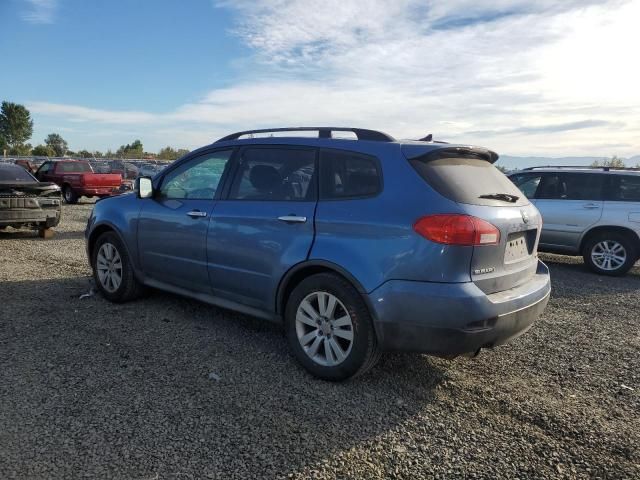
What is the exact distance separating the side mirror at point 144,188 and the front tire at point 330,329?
2.16m

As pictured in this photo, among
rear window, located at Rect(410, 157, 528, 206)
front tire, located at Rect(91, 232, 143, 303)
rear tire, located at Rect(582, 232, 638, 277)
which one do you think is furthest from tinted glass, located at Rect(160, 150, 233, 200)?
rear tire, located at Rect(582, 232, 638, 277)

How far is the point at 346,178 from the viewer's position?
12.1 ft

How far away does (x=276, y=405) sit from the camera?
330cm

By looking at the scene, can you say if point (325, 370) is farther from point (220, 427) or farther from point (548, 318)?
point (548, 318)

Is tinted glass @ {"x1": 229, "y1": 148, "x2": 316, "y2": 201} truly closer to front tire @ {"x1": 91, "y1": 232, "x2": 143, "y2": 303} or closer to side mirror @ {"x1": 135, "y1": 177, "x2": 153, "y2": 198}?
side mirror @ {"x1": 135, "y1": 177, "x2": 153, "y2": 198}

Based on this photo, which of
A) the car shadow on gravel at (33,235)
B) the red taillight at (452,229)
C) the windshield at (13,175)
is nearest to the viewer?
the red taillight at (452,229)

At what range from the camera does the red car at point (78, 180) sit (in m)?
18.1

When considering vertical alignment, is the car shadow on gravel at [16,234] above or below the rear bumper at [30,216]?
below

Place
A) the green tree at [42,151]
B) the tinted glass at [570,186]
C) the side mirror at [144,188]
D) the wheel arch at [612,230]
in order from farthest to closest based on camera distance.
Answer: the green tree at [42,151], the tinted glass at [570,186], the wheel arch at [612,230], the side mirror at [144,188]

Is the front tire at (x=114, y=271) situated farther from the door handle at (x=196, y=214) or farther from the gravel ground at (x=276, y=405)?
the door handle at (x=196, y=214)

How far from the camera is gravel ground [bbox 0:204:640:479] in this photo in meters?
2.70

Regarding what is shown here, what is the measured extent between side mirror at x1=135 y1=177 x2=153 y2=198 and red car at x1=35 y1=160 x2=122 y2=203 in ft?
45.3

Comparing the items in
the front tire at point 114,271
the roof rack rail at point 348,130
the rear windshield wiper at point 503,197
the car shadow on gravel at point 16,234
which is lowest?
Answer: the car shadow on gravel at point 16,234

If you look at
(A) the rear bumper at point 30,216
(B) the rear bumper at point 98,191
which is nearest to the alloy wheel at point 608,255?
(A) the rear bumper at point 30,216
